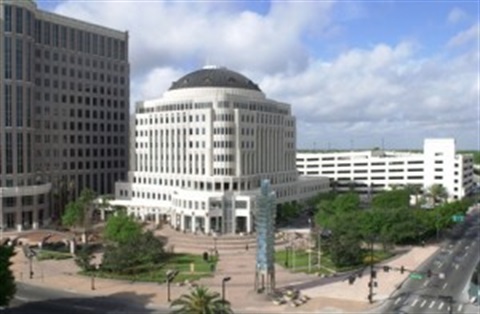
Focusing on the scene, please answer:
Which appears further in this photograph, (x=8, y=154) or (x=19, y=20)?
(x=19, y=20)

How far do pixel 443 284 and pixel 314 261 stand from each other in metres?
21.5

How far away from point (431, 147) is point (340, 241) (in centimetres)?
10841

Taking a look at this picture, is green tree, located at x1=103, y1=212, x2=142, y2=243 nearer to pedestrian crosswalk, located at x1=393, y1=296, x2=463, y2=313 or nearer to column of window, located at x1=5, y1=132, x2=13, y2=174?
column of window, located at x1=5, y1=132, x2=13, y2=174

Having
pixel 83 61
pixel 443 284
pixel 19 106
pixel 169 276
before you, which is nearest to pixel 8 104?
pixel 19 106

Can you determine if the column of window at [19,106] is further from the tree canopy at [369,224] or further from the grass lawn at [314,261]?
the tree canopy at [369,224]

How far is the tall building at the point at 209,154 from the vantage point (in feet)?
406

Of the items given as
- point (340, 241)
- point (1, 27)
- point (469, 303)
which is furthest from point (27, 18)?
point (469, 303)

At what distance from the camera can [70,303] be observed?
238 ft

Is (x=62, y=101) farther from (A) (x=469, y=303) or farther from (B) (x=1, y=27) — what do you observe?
(A) (x=469, y=303)

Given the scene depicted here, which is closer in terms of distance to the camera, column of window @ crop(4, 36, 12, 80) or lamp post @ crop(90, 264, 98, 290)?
lamp post @ crop(90, 264, 98, 290)

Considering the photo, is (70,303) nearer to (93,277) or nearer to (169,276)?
(93,277)

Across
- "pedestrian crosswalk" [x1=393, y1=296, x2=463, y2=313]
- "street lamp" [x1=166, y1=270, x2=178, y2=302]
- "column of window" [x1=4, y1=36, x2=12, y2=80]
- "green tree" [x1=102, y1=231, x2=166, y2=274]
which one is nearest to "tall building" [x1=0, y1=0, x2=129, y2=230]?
"column of window" [x1=4, y1=36, x2=12, y2=80]

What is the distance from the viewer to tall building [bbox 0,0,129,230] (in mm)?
126000

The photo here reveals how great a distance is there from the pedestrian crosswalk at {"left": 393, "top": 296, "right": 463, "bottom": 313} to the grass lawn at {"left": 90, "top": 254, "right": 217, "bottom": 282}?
28241mm
